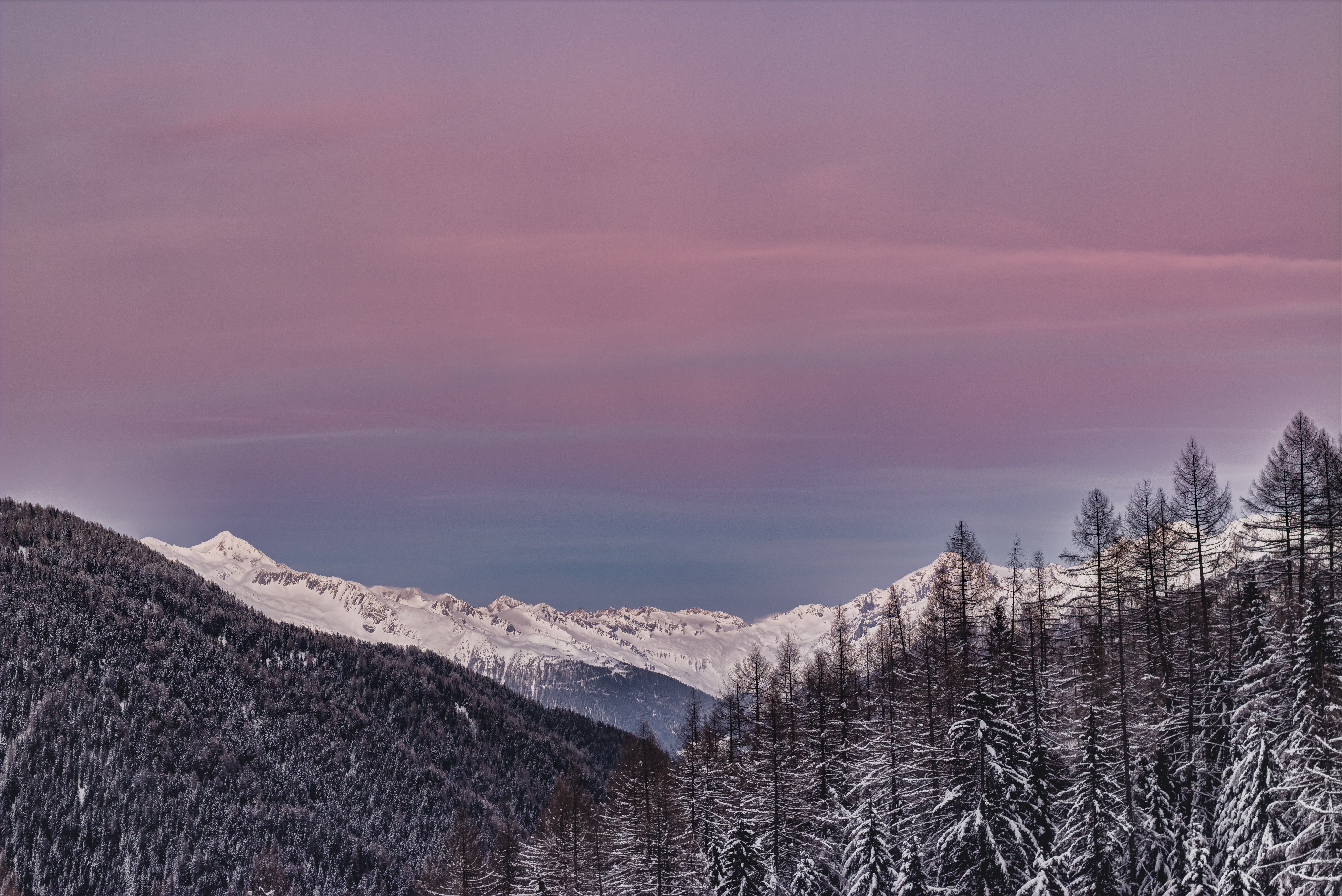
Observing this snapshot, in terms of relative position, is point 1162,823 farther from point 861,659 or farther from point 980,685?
point 861,659

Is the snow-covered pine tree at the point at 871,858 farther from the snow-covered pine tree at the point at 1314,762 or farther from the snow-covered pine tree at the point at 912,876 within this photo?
the snow-covered pine tree at the point at 1314,762

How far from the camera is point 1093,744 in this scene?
47.2 m

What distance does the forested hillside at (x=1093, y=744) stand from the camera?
43.6 meters

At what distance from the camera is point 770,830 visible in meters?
64.8

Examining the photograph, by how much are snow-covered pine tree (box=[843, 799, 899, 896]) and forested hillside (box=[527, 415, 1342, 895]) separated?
13 cm

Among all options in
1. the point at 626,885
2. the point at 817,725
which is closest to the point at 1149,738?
the point at 817,725

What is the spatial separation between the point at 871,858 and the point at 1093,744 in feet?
42.0

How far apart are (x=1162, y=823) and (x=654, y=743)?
73.8 m

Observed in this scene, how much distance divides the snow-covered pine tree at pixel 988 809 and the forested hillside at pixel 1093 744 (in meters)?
0.11

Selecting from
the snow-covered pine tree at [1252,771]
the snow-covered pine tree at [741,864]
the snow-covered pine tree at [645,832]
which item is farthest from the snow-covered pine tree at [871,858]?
the snow-covered pine tree at [645,832]

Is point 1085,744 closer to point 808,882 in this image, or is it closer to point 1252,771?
point 1252,771

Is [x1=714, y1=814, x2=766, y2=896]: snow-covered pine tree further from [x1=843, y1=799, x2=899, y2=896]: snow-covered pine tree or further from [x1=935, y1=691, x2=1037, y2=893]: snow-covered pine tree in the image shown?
[x1=935, y1=691, x2=1037, y2=893]: snow-covered pine tree

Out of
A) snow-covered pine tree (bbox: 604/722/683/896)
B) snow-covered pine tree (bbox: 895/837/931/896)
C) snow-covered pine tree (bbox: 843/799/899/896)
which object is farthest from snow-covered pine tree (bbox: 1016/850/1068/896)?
snow-covered pine tree (bbox: 604/722/683/896)

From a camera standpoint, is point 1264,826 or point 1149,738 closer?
point 1264,826
